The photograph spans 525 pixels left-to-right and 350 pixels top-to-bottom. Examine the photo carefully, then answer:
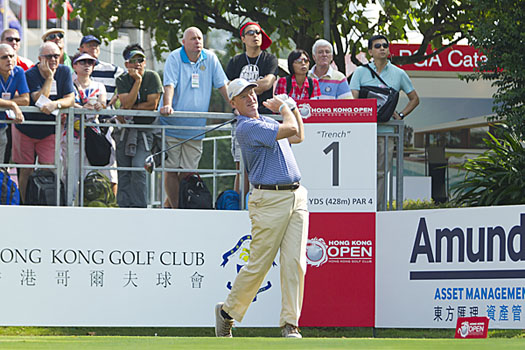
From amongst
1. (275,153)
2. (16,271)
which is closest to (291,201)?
(275,153)

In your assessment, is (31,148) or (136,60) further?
(136,60)

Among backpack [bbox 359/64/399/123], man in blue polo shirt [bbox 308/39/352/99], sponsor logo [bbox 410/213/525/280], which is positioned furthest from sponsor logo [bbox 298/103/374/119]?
sponsor logo [bbox 410/213/525/280]

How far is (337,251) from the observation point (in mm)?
10258

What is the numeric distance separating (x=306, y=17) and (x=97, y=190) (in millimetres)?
6590

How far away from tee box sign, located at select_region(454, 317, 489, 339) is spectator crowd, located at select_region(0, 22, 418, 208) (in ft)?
9.67

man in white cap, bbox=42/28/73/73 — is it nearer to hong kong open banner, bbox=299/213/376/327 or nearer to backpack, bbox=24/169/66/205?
backpack, bbox=24/169/66/205

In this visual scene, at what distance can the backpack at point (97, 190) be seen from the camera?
1002 centimetres

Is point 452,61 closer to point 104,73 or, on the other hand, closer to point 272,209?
point 104,73

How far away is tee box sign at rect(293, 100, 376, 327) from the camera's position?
1005 centimetres

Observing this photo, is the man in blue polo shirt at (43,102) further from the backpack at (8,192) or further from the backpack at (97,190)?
the backpack at (97,190)

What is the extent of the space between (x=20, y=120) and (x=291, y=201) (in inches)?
109

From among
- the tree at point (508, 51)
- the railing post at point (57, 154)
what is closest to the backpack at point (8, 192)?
the railing post at point (57, 154)

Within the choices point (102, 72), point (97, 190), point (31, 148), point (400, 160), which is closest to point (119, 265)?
point (97, 190)

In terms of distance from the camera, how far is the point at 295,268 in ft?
28.1
